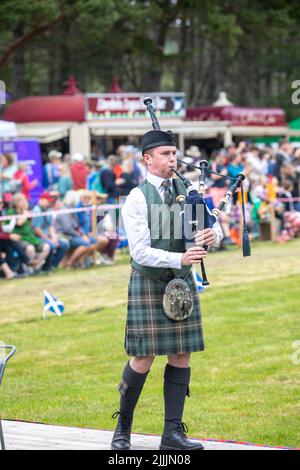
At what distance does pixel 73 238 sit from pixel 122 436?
9.07m

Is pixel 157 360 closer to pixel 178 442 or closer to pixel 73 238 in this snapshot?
pixel 178 442

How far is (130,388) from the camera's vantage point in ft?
17.3

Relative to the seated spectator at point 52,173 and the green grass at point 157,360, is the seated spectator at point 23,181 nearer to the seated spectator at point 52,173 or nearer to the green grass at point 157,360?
the seated spectator at point 52,173

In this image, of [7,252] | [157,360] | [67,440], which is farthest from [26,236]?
[67,440]

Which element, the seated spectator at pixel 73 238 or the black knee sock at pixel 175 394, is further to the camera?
the seated spectator at pixel 73 238

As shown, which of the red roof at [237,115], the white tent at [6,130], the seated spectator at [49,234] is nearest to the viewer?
the seated spectator at [49,234]

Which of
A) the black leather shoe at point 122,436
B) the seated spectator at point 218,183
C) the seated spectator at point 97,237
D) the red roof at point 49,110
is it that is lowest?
the seated spectator at point 97,237

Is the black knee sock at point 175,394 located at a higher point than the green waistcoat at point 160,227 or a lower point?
lower

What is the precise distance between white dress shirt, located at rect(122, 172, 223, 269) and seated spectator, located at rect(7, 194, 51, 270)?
323 inches

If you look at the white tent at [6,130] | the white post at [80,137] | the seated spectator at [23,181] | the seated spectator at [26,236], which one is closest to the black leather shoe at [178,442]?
the seated spectator at [26,236]

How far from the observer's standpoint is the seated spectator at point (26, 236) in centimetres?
1336

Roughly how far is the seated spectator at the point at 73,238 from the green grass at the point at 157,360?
33.5 inches

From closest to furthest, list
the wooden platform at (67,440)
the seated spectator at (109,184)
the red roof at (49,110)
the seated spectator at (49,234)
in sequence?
the wooden platform at (67,440) < the seated spectator at (49,234) < the seated spectator at (109,184) < the red roof at (49,110)

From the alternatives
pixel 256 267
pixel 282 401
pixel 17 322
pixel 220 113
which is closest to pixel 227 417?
pixel 282 401
